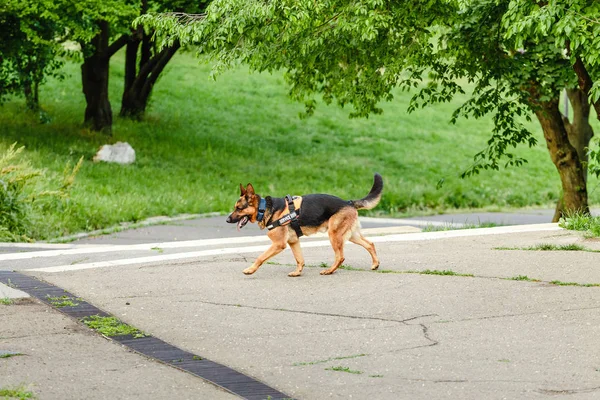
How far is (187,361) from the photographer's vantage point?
23.0 feet

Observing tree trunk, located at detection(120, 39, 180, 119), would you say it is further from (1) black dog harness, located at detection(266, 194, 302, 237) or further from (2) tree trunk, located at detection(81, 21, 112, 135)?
(1) black dog harness, located at detection(266, 194, 302, 237)

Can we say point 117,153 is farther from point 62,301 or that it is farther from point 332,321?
point 332,321

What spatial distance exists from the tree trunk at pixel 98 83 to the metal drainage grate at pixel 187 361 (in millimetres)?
19365

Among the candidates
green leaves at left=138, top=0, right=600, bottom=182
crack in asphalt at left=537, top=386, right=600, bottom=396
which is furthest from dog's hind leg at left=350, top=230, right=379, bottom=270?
crack in asphalt at left=537, top=386, right=600, bottom=396

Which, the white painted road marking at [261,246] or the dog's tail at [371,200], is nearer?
the dog's tail at [371,200]

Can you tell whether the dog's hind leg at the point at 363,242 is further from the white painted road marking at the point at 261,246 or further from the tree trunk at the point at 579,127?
the tree trunk at the point at 579,127

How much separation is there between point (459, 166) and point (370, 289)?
23881 millimetres

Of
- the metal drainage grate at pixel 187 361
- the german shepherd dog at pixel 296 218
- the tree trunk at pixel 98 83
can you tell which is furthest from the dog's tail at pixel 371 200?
the tree trunk at pixel 98 83

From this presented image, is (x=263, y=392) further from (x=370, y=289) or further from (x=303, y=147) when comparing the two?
(x=303, y=147)

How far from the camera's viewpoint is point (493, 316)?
330 inches

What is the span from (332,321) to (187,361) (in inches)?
68.0

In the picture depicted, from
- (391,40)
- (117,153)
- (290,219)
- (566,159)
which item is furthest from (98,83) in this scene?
(290,219)

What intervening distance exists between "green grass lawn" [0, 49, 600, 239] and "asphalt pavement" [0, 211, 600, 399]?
21.0 ft

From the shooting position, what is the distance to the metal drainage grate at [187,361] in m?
6.19
